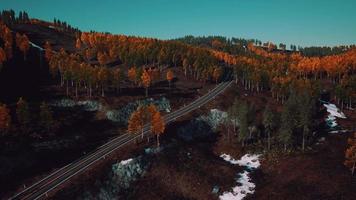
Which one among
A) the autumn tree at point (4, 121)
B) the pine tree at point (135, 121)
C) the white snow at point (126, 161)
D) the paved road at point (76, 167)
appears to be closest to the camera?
the paved road at point (76, 167)

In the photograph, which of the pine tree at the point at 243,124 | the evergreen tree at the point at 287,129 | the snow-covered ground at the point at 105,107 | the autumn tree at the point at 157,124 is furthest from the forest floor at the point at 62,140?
the evergreen tree at the point at 287,129

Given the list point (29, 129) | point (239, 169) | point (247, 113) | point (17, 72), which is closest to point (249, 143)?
point (247, 113)

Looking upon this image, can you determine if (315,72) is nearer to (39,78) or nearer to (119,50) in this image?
(119,50)

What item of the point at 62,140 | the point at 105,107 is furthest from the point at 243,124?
Answer: the point at 62,140

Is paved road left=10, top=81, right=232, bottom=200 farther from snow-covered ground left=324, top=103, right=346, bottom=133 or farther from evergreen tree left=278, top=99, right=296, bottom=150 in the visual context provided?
snow-covered ground left=324, top=103, right=346, bottom=133

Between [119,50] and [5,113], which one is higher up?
[119,50]

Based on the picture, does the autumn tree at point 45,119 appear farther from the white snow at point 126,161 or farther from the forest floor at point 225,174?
the white snow at point 126,161
